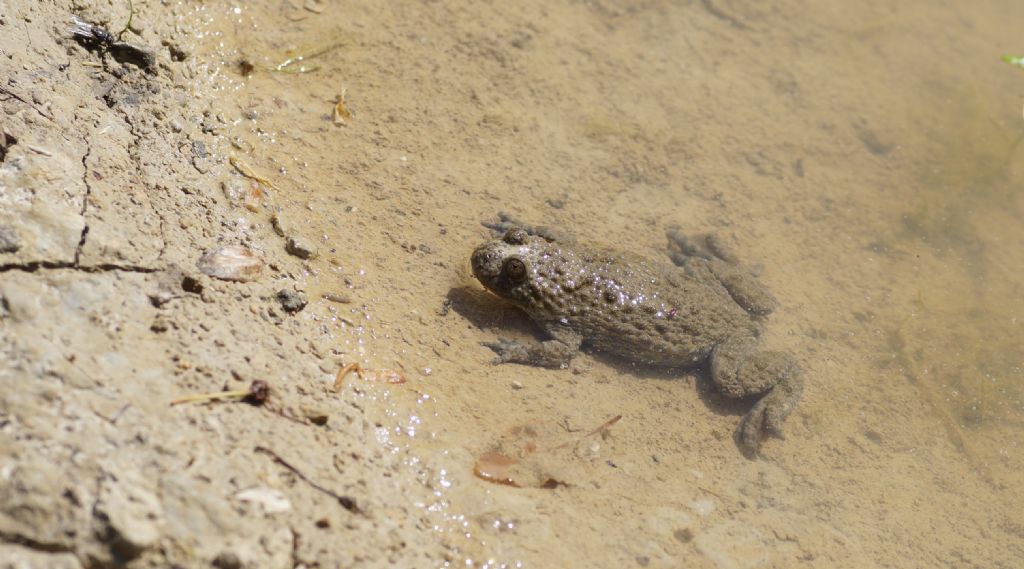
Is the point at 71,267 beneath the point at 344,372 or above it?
above

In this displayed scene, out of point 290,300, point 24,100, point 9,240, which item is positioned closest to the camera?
point 9,240

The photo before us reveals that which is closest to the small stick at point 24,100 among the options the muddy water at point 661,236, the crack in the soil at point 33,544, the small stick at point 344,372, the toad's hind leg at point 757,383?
the muddy water at point 661,236

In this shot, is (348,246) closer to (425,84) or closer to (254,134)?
(254,134)

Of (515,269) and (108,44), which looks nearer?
(108,44)

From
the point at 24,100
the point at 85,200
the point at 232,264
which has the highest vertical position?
the point at 24,100

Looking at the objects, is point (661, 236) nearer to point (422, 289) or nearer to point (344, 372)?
point (422, 289)

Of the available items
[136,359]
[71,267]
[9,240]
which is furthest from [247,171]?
[136,359]

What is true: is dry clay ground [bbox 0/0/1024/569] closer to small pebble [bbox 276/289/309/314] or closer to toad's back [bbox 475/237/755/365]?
small pebble [bbox 276/289/309/314]

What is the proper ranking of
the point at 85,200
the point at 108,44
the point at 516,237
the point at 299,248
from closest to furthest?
the point at 85,200, the point at 299,248, the point at 108,44, the point at 516,237
